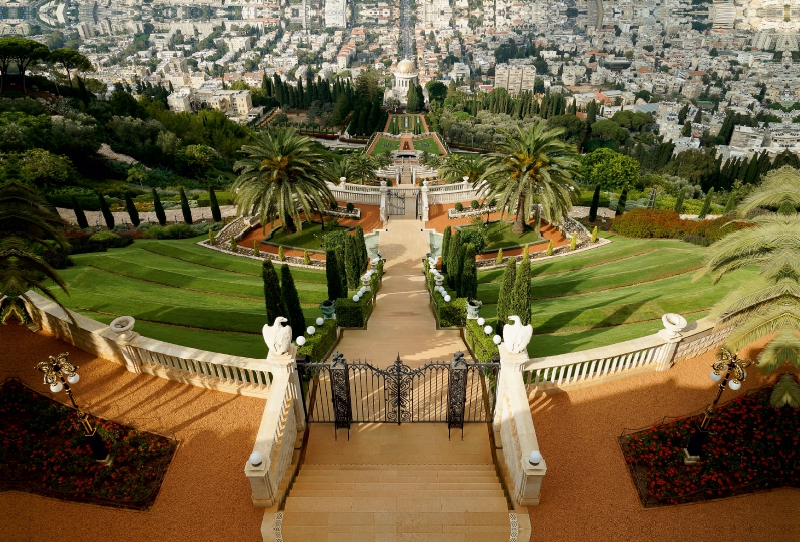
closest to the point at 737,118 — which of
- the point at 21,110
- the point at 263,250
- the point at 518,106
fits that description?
the point at 518,106

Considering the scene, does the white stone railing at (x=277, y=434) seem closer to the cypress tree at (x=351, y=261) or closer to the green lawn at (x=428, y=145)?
the cypress tree at (x=351, y=261)

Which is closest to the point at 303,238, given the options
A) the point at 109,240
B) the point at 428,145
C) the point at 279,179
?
the point at 279,179

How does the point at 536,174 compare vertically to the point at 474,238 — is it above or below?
above

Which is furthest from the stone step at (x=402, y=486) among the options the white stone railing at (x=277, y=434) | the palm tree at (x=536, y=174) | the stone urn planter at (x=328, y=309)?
the palm tree at (x=536, y=174)

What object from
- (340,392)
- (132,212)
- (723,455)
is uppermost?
(340,392)

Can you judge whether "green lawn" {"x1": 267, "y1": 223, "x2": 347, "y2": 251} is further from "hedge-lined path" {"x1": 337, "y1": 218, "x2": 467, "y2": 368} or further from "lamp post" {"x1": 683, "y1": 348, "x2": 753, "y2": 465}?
"lamp post" {"x1": 683, "y1": 348, "x2": 753, "y2": 465}

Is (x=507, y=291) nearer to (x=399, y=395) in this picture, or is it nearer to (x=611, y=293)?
(x=399, y=395)
